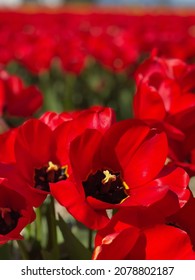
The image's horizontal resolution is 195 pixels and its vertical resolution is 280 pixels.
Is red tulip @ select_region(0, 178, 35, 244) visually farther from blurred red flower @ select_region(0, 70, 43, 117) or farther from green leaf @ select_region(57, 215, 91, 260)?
blurred red flower @ select_region(0, 70, 43, 117)

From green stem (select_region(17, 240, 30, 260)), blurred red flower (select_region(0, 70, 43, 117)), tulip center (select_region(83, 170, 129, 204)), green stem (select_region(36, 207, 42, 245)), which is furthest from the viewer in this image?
blurred red flower (select_region(0, 70, 43, 117))

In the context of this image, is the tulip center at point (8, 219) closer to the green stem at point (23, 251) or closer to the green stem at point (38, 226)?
the green stem at point (23, 251)

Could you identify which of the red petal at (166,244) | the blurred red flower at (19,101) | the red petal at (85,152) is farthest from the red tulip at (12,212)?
the blurred red flower at (19,101)

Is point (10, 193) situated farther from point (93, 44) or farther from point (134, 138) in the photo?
point (93, 44)

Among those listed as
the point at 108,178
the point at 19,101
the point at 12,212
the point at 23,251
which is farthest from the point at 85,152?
the point at 19,101

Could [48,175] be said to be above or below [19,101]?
above

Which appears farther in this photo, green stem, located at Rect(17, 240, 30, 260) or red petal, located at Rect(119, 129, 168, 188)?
green stem, located at Rect(17, 240, 30, 260)

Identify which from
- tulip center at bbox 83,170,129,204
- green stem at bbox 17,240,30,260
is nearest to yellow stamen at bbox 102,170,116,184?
tulip center at bbox 83,170,129,204

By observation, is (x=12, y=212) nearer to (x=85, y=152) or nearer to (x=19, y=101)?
(x=85, y=152)
